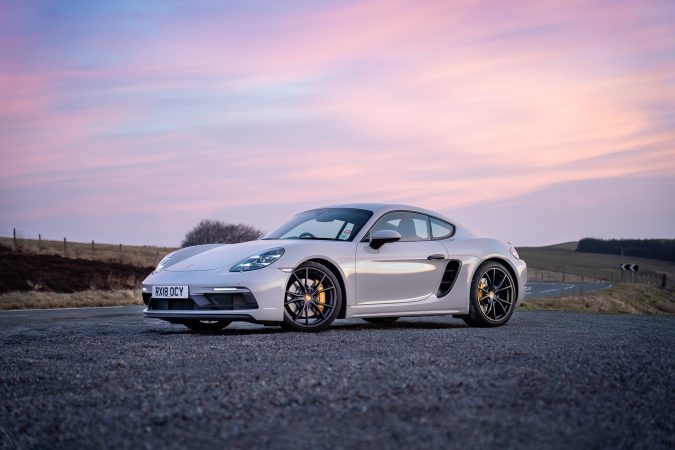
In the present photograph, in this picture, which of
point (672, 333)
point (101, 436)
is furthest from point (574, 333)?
point (101, 436)

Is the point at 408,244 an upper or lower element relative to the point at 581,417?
upper

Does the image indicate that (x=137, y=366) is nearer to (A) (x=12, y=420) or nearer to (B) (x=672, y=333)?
(A) (x=12, y=420)

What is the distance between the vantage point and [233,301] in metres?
8.61

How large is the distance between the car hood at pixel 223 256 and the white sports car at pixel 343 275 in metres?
0.01

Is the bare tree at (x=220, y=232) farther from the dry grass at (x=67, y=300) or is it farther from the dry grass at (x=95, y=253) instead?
the dry grass at (x=67, y=300)

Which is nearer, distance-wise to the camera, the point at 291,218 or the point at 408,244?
the point at 408,244

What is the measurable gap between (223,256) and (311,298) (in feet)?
3.65

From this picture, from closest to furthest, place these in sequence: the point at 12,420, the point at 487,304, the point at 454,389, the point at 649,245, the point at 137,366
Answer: the point at 12,420 → the point at 454,389 → the point at 137,366 → the point at 487,304 → the point at 649,245

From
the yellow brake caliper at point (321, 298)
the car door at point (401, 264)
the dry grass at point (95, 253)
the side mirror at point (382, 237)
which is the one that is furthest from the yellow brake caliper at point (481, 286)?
the dry grass at point (95, 253)

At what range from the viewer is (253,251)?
8.98 metres

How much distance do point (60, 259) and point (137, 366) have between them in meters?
34.1

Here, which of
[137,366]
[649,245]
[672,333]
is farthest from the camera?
[649,245]

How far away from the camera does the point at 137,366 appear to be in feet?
19.6

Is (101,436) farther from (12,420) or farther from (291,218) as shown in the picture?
(291,218)
